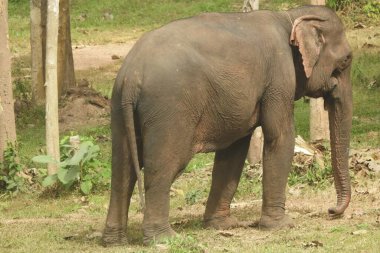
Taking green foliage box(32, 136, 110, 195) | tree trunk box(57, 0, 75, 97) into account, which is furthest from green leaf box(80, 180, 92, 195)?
tree trunk box(57, 0, 75, 97)

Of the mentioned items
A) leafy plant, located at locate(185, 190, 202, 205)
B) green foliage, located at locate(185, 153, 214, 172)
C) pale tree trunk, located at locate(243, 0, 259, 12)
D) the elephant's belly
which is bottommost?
green foliage, located at locate(185, 153, 214, 172)

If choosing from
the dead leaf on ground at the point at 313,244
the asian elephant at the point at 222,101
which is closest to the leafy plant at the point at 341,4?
the asian elephant at the point at 222,101

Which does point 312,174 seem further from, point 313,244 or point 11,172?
point 11,172

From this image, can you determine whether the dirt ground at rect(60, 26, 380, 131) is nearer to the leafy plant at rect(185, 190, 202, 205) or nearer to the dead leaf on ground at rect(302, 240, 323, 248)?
the leafy plant at rect(185, 190, 202, 205)

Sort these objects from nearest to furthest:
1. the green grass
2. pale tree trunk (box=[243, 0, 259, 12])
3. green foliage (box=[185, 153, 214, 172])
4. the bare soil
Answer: pale tree trunk (box=[243, 0, 259, 12]) < green foliage (box=[185, 153, 214, 172]) < the green grass < the bare soil

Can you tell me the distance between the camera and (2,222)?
1116 centimetres

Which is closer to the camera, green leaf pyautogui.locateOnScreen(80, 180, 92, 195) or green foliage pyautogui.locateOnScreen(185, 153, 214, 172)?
green leaf pyautogui.locateOnScreen(80, 180, 92, 195)

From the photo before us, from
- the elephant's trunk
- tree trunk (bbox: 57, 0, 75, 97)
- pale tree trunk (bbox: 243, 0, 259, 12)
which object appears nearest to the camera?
the elephant's trunk

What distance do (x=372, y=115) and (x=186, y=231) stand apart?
7.51m

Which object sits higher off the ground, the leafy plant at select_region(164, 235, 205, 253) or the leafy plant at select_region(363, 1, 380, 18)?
the leafy plant at select_region(164, 235, 205, 253)

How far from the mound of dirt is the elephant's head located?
7619 mm

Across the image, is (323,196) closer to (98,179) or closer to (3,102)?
(98,179)

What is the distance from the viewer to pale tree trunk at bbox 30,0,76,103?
61.7 feet

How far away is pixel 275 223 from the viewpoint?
10039mm
